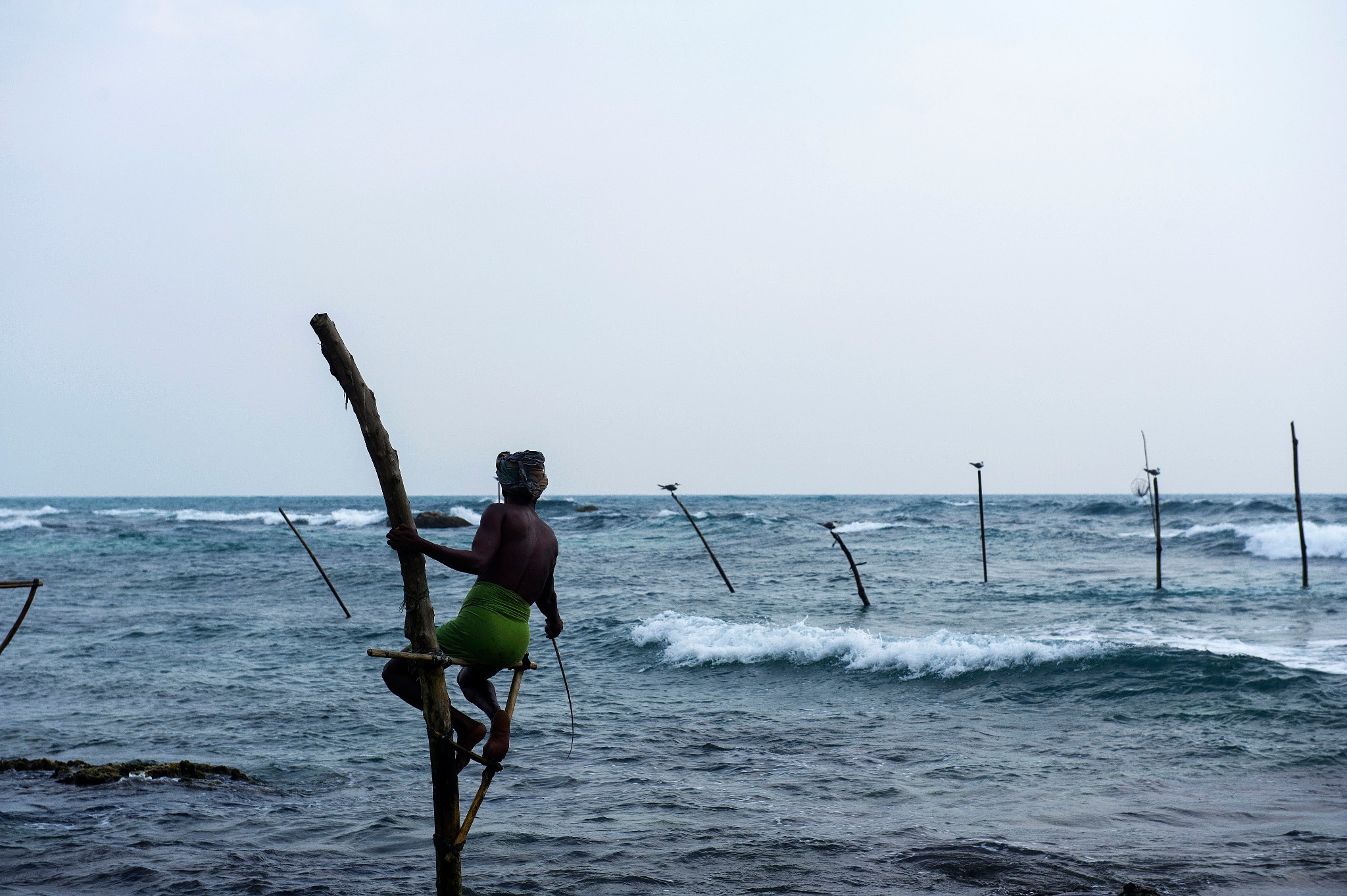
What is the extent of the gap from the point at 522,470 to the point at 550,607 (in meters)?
0.80

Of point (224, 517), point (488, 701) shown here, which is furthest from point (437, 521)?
point (488, 701)

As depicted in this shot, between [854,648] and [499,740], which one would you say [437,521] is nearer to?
[854,648]

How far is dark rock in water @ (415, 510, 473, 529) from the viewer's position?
5383 centimetres

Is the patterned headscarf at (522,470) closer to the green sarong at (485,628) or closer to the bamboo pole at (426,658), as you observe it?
the green sarong at (485,628)

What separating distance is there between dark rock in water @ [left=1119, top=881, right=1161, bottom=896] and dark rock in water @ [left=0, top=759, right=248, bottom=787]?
752cm

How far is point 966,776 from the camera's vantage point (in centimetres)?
911

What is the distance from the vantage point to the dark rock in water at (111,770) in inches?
343

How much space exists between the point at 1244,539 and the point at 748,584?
21.5 metres

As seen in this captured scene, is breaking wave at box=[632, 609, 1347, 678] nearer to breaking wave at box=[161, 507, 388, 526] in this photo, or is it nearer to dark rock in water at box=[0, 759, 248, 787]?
dark rock in water at box=[0, 759, 248, 787]

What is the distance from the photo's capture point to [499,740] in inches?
174

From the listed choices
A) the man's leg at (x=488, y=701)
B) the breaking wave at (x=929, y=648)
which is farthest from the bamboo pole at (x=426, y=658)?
the breaking wave at (x=929, y=648)

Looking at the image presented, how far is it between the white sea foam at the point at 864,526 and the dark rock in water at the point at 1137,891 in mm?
45473

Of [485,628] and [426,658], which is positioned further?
[485,628]

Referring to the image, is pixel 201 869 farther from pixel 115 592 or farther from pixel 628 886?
pixel 115 592
